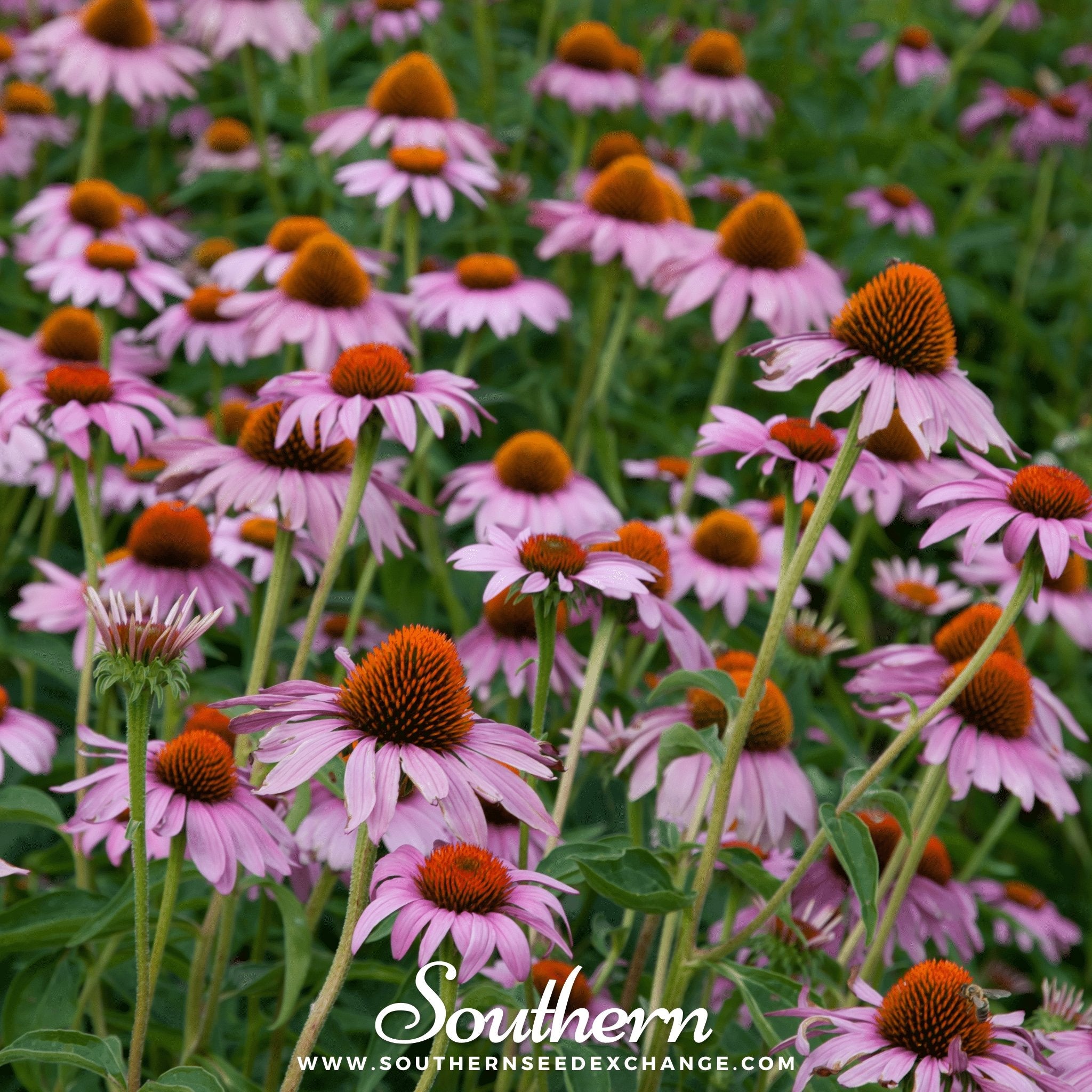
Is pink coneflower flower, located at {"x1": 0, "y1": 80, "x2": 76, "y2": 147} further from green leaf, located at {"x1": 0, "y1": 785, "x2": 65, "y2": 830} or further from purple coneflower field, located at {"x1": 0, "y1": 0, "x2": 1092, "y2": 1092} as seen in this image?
green leaf, located at {"x1": 0, "y1": 785, "x2": 65, "y2": 830}

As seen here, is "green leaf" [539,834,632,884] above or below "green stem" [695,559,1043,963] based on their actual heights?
below

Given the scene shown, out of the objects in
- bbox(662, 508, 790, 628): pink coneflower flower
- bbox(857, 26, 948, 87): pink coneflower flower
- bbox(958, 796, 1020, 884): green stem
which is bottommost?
bbox(958, 796, 1020, 884): green stem

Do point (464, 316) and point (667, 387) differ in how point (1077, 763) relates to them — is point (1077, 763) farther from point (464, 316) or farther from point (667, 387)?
point (667, 387)

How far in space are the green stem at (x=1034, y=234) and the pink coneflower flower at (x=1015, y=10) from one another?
2.56 feet

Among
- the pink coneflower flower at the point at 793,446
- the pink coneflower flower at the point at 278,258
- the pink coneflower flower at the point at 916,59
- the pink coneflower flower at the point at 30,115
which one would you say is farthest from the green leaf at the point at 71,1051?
the pink coneflower flower at the point at 916,59

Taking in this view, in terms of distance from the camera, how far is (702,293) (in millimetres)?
2721

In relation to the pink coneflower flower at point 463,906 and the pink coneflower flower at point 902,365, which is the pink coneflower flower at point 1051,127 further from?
Result: the pink coneflower flower at point 463,906

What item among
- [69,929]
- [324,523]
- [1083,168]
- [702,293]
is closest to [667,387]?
[702,293]

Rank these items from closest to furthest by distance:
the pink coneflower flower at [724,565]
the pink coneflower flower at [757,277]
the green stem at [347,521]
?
the green stem at [347,521], the pink coneflower flower at [724,565], the pink coneflower flower at [757,277]

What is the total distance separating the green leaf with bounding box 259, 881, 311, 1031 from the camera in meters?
1.64

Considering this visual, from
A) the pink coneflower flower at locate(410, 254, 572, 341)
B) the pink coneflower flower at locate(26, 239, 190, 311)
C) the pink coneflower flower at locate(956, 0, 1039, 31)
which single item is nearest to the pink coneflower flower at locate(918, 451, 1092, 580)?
the pink coneflower flower at locate(410, 254, 572, 341)

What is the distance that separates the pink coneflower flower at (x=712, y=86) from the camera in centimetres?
399

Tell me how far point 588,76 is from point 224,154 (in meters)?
1.13

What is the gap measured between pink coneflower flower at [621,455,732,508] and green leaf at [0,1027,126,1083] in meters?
1.78
